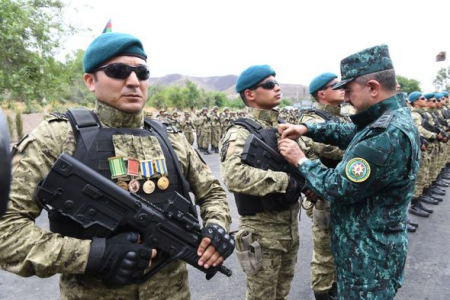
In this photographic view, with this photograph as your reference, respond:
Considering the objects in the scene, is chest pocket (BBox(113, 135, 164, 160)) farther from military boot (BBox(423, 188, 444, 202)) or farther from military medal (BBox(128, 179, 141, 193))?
military boot (BBox(423, 188, 444, 202))

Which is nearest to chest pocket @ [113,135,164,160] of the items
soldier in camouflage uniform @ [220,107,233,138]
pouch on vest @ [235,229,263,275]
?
pouch on vest @ [235,229,263,275]

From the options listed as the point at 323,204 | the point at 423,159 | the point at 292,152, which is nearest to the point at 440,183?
the point at 423,159

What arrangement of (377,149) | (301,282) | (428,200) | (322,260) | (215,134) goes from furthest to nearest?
(215,134), (428,200), (301,282), (322,260), (377,149)

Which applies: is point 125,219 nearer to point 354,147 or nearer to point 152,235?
point 152,235

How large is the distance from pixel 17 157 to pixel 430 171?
8267 millimetres

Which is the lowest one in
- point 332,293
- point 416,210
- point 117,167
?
point 416,210

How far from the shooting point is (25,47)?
10.5 meters

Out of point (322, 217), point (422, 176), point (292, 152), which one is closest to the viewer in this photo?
point (292, 152)

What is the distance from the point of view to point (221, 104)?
52.8 m

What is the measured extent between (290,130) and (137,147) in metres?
1.26

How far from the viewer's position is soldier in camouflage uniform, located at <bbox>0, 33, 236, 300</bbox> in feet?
4.17

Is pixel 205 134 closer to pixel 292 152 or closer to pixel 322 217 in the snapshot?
pixel 322 217

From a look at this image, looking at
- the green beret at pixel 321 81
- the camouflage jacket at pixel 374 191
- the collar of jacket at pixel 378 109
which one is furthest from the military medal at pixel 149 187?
the green beret at pixel 321 81

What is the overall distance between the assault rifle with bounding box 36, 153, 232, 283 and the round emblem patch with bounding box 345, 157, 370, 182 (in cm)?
93
